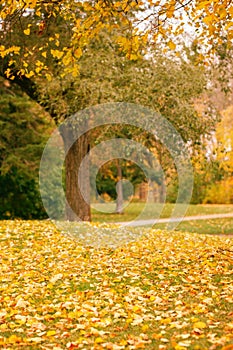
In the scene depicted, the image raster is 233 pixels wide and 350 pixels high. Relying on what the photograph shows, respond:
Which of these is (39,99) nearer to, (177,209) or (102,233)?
(102,233)

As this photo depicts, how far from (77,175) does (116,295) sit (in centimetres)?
898

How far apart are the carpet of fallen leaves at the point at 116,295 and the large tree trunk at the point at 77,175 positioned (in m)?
4.24

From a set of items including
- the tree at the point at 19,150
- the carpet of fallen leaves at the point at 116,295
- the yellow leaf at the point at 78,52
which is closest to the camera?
the carpet of fallen leaves at the point at 116,295

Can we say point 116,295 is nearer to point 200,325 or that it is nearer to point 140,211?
point 200,325

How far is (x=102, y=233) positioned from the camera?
13.0 meters

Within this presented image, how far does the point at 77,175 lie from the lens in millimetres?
15734

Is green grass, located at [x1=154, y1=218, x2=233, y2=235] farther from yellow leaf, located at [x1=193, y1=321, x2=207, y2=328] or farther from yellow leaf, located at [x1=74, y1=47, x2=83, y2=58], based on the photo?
yellow leaf, located at [x1=193, y1=321, x2=207, y2=328]

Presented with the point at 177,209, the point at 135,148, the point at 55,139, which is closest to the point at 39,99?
the point at 135,148

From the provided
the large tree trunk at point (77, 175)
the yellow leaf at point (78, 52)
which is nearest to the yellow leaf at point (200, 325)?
the yellow leaf at point (78, 52)

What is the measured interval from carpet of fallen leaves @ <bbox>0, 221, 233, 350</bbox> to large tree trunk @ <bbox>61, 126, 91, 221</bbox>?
167 inches

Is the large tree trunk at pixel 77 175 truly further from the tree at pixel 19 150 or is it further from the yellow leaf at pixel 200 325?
the yellow leaf at pixel 200 325

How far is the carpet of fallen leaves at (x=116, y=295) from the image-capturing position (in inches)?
202

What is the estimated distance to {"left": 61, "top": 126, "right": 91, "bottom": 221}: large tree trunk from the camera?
51.2ft

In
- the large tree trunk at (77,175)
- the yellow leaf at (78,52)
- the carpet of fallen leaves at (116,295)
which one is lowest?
the carpet of fallen leaves at (116,295)
